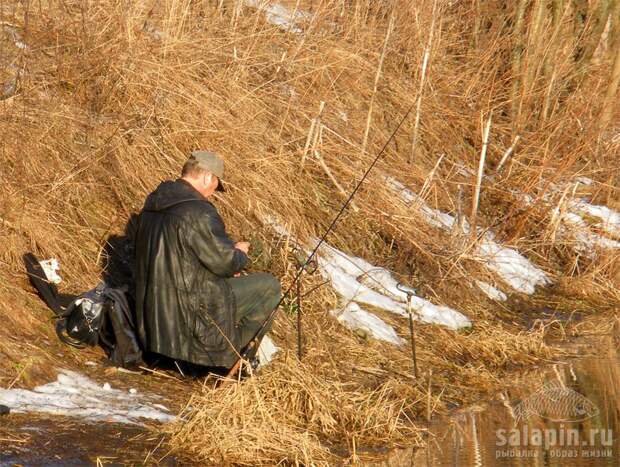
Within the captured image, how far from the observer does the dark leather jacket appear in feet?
23.0

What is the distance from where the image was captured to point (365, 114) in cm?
1291

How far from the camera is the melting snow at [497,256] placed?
11398 mm

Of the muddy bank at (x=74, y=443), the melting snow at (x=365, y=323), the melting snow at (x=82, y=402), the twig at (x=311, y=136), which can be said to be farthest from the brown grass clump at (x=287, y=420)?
the twig at (x=311, y=136)

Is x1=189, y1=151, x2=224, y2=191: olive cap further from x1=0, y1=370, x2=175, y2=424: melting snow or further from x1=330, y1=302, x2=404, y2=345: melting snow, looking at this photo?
x1=330, y1=302, x2=404, y2=345: melting snow

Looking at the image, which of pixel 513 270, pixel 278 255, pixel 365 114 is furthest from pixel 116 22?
pixel 513 270

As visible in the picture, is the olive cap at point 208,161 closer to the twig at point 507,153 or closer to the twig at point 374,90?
the twig at point 374,90

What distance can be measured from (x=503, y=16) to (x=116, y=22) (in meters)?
6.40

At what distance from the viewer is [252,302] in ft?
23.9

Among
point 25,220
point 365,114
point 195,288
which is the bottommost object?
point 195,288

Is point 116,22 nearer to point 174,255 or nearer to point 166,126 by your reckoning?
point 166,126

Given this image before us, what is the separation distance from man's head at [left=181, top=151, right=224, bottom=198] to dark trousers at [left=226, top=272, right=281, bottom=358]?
1.97 ft

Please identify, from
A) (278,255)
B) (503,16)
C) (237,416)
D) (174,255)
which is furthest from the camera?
(503,16)

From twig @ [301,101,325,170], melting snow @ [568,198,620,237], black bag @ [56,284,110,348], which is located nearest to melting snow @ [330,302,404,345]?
twig @ [301,101,325,170]

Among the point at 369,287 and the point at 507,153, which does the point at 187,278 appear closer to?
the point at 369,287
